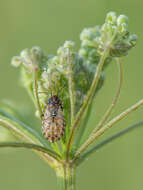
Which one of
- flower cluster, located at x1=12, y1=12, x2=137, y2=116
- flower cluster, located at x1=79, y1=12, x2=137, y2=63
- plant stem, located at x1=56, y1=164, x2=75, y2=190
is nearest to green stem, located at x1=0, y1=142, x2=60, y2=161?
plant stem, located at x1=56, y1=164, x2=75, y2=190

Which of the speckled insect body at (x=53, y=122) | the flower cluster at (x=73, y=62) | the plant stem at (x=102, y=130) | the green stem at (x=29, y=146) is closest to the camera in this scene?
the green stem at (x=29, y=146)

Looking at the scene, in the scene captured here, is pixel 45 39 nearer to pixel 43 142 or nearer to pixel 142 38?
pixel 142 38

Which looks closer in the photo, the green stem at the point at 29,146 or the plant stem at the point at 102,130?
the green stem at the point at 29,146

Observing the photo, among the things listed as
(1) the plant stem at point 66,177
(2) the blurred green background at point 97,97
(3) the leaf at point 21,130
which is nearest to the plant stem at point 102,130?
(1) the plant stem at point 66,177

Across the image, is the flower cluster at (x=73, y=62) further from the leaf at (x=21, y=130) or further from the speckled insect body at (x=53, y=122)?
the leaf at (x=21, y=130)

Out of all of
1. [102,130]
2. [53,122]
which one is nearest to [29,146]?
[53,122]

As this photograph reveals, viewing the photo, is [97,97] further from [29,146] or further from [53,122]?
[29,146]
